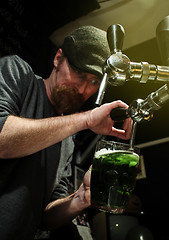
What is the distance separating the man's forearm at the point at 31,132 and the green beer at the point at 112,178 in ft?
0.81

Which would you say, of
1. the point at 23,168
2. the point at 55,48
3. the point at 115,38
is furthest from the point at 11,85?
the point at 55,48

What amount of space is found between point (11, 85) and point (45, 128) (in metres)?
0.39

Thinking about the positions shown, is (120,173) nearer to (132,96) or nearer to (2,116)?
(2,116)

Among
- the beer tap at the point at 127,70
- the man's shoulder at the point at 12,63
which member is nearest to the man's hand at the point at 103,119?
the beer tap at the point at 127,70

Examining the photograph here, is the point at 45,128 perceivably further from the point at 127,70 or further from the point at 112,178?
the point at 127,70

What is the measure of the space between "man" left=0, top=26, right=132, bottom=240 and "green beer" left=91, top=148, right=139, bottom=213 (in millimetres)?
213

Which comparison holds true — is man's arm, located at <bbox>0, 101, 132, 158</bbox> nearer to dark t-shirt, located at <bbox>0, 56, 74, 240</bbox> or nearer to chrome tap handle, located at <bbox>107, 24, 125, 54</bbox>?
dark t-shirt, located at <bbox>0, 56, 74, 240</bbox>

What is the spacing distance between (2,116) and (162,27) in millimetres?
780

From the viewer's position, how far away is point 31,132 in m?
0.96

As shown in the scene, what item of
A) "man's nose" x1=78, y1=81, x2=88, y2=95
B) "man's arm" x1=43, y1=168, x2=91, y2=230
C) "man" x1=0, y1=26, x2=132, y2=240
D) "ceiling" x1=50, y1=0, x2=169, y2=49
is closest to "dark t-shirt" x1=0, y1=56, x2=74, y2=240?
"man" x1=0, y1=26, x2=132, y2=240

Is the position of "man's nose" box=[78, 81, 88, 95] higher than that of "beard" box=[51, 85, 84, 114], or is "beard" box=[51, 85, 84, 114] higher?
"man's nose" box=[78, 81, 88, 95]

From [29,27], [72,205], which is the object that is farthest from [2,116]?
[29,27]

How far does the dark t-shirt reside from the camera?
3.47 feet

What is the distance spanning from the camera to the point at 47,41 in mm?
2602
